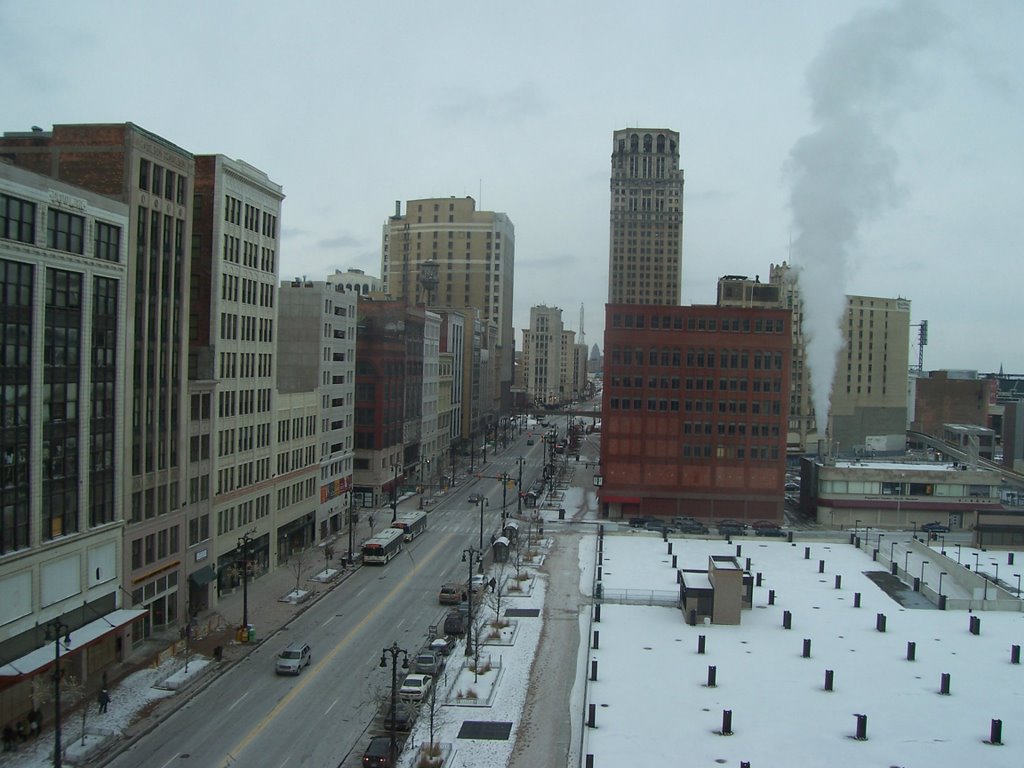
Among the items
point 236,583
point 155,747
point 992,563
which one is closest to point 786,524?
point 992,563

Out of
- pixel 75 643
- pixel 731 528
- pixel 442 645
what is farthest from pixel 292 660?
pixel 731 528

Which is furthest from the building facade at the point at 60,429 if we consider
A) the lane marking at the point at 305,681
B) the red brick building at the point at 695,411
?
the red brick building at the point at 695,411

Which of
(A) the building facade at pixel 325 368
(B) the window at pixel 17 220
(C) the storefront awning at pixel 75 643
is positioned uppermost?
(B) the window at pixel 17 220

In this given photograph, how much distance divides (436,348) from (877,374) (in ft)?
314

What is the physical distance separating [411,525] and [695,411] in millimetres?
33878

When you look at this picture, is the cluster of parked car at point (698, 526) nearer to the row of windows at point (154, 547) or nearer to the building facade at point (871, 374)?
the row of windows at point (154, 547)

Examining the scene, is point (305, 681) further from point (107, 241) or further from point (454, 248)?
point (454, 248)

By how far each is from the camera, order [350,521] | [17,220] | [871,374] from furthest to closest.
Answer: [871,374], [350,521], [17,220]

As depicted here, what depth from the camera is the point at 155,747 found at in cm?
3591

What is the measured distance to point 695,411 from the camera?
9606 centimetres

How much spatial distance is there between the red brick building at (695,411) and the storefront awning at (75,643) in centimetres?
6034

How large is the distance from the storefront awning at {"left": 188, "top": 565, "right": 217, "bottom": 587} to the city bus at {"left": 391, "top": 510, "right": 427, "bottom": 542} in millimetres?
24163

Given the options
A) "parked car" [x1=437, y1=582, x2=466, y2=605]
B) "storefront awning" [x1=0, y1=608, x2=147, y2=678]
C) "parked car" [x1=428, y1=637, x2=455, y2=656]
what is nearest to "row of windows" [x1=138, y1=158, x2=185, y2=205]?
"storefront awning" [x1=0, y1=608, x2=147, y2=678]

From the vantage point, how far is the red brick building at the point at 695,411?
95.2 meters
